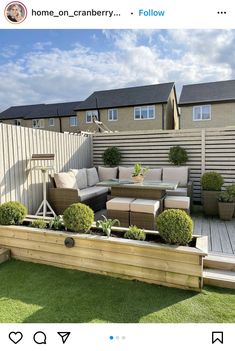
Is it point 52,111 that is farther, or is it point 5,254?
point 52,111

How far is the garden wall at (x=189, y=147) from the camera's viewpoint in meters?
5.79

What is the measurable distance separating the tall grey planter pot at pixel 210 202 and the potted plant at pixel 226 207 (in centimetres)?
17

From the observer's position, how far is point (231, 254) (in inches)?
117

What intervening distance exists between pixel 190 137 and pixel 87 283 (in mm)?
4807

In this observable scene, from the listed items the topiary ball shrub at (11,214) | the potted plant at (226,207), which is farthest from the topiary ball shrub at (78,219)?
the potted plant at (226,207)

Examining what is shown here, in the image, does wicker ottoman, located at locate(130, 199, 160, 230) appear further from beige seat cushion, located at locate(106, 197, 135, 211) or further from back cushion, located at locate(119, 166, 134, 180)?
back cushion, located at locate(119, 166, 134, 180)

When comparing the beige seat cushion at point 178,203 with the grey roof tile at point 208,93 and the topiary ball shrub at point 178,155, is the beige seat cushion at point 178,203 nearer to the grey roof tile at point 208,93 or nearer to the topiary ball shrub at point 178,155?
the topiary ball shrub at point 178,155
